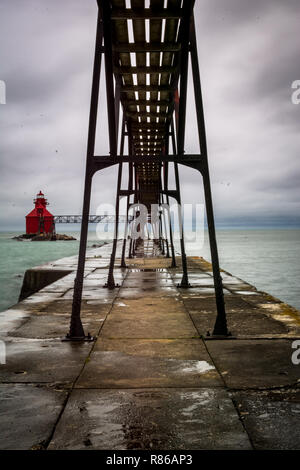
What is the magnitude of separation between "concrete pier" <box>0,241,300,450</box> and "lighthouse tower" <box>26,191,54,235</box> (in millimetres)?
88545

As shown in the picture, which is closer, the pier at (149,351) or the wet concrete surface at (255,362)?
the pier at (149,351)

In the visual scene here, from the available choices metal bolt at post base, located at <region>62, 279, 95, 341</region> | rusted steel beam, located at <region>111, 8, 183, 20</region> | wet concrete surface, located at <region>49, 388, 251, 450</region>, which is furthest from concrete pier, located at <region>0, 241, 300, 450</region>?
rusted steel beam, located at <region>111, 8, 183, 20</region>

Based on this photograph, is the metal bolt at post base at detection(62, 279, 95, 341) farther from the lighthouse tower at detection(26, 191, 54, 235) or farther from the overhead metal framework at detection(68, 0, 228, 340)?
the lighthouse tower at detection(26, 191, 54, 235)

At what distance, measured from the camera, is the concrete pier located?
207 centimetres

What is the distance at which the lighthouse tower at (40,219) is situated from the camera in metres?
90.0

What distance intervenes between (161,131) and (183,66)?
4.72 metres

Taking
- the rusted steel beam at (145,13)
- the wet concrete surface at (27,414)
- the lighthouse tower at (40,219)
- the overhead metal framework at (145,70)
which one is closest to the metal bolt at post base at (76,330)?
the overhead metal framework at (145,70)

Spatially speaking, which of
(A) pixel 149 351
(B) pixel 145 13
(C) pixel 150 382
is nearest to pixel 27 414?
(C) pixel 150 382

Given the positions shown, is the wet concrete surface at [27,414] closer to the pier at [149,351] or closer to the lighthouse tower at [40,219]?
the pier at [149,351]

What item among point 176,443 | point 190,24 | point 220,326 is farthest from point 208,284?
point 176,443

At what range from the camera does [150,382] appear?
2.84 metres

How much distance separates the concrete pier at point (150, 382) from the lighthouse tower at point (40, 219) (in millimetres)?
88545
